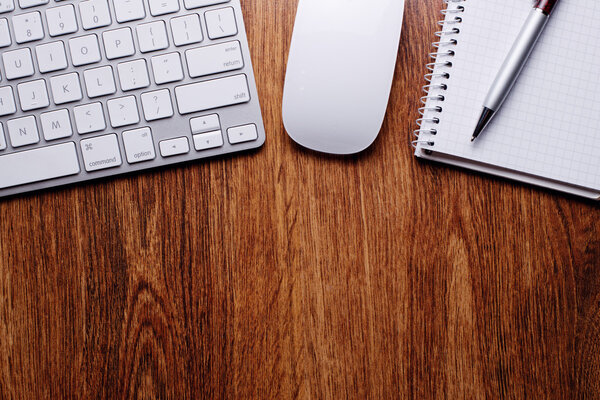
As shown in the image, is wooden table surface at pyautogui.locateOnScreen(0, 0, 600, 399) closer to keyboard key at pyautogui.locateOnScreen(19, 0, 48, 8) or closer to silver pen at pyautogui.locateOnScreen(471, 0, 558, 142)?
silver pen at pyautogui.locateOnScreen(471, 0, 558, 142)

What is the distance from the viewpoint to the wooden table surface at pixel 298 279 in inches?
18.8

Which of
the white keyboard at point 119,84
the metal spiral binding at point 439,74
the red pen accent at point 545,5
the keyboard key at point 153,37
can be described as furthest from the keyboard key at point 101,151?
the red pen accent at point 545,5

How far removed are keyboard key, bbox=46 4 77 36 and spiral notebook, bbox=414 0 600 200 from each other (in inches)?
15.6

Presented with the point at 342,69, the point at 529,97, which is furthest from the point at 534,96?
the point at 342,69

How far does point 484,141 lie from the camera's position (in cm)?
47

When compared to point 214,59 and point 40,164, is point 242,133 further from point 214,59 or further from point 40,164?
point 40,164

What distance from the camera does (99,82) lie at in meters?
0.46

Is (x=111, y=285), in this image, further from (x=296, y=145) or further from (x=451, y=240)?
(x=451, y=240)

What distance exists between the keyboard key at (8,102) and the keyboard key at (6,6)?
8 cm

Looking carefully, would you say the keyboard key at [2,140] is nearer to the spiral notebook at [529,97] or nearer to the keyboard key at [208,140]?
the keyboard key at [208,140]

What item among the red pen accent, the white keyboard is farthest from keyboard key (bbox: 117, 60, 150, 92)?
the red pen accent

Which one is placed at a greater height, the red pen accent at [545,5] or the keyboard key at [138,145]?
the red pen accent at [545,5]

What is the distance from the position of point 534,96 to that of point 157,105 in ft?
1.35

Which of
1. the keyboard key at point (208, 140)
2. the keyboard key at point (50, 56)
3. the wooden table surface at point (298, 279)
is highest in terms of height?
the keyboard key at point (50, 56)
